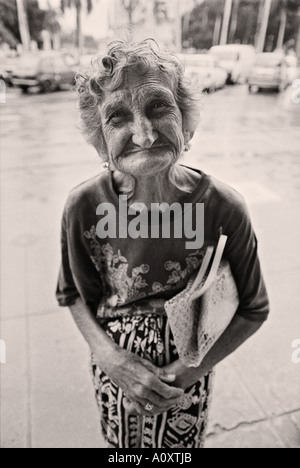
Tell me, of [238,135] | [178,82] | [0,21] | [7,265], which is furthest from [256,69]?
[178,82]

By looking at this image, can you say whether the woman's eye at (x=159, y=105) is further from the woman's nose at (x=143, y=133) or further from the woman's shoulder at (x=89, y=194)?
the woman's shoulder at (x=89, y=194)

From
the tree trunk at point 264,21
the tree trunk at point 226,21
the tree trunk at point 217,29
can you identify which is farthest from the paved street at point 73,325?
the tree trunk at point 217,29

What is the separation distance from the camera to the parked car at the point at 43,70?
11.5m

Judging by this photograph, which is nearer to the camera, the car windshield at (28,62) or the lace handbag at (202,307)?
the lace handbag at (202,307)

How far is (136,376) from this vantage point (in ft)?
3.63

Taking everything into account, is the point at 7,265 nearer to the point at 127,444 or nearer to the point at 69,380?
the point at 69,380

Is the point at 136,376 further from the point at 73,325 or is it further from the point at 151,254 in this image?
the point at 73,325

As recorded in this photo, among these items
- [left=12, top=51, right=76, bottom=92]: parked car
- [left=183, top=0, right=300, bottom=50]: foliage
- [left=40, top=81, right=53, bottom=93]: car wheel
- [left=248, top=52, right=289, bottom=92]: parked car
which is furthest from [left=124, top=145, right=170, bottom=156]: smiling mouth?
[left=183, top=0, right=300, bottom=50]: foliage

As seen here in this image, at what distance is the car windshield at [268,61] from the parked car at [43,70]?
695cm

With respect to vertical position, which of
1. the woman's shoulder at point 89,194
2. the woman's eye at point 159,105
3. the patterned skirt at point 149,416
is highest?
the woman's eye at point 159,105

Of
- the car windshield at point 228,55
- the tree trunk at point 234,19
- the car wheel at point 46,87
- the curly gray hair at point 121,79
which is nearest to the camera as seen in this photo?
the curly gray hair at point 121,79

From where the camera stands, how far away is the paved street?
6.04ft

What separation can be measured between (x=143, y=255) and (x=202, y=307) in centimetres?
22

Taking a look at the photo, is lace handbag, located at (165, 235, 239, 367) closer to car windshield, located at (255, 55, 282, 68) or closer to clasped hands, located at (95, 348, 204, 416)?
clasped hands, located at (95, 348, 204, 416)
